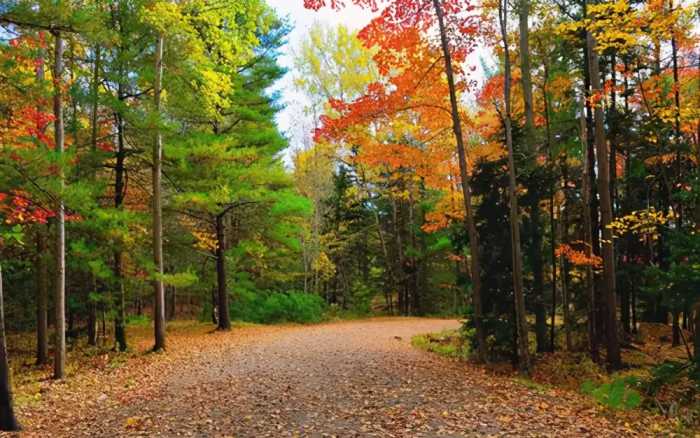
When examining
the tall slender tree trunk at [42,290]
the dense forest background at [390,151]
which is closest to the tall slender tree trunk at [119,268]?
the dense forest background at [390,151]

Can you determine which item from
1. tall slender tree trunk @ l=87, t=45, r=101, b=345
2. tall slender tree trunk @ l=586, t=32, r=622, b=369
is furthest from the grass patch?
tall slender tree trunk @ l=87, t=45, r=101, b=345

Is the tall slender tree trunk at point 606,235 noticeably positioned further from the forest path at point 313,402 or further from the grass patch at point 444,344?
the grass patch at point 444,344

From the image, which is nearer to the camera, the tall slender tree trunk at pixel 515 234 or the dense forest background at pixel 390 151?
the dense forest background at pixel 390 151

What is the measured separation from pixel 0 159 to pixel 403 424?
7309mm

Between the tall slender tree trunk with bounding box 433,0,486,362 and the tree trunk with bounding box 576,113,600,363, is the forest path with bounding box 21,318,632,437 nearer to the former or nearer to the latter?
the tall slender tree trunk with bounding box 433,0,486,362

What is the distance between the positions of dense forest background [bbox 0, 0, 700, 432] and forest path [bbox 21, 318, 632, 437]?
217 centimetres

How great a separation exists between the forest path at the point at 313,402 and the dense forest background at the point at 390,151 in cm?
217

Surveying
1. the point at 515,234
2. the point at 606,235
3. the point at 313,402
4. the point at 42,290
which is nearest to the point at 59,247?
the point at 42,290

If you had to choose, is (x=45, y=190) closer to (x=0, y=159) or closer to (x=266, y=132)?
(x=0, y=159)

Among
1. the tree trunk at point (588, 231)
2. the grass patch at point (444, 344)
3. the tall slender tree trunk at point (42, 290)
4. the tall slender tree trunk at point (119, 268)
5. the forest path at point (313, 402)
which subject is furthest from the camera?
the tall slender tree trunk at point (119, 268)

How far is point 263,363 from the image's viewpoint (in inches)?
418

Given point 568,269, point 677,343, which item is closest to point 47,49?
point 568,269

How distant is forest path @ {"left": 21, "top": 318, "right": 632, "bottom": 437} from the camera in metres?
6.00

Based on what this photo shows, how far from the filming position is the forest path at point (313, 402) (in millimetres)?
5996
